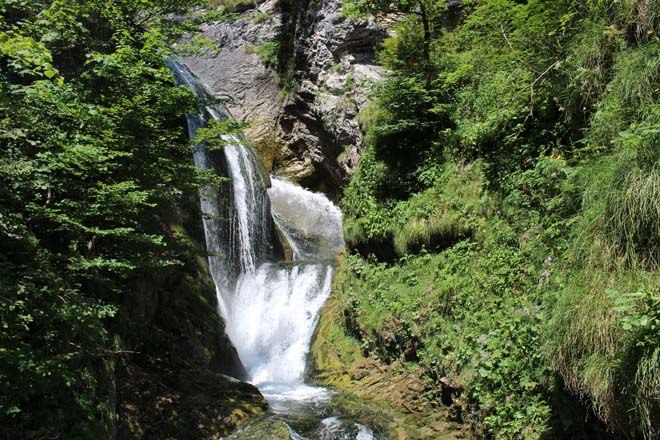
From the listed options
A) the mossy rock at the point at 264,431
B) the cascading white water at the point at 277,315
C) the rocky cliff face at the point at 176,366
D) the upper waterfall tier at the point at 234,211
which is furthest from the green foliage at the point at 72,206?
the upper waterfall tier at the point at 234,211

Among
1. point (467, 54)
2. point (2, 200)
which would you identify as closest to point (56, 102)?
point (2, 200)

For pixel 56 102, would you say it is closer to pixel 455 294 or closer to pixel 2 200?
pixel 2 200

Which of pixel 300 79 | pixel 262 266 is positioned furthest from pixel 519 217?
pixel 300 79

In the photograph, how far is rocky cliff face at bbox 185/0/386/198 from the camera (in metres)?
16.1

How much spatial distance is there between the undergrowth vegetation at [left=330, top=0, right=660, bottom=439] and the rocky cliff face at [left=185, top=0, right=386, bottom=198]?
133 inches

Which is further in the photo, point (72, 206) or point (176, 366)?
point (176, 366)

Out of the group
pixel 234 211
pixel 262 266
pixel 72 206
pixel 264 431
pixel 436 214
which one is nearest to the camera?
pixel 72 206

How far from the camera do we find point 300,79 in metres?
19.2

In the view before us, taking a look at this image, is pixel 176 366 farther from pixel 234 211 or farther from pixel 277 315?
pixel 234 211

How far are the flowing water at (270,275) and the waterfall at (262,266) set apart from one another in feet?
0.10

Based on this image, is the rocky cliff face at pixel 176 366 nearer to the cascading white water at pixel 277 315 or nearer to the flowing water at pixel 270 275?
the flowing water at pixel 270 275

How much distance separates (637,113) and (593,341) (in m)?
2.47

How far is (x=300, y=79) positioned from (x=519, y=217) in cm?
1451

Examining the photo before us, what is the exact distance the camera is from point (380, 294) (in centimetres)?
883
